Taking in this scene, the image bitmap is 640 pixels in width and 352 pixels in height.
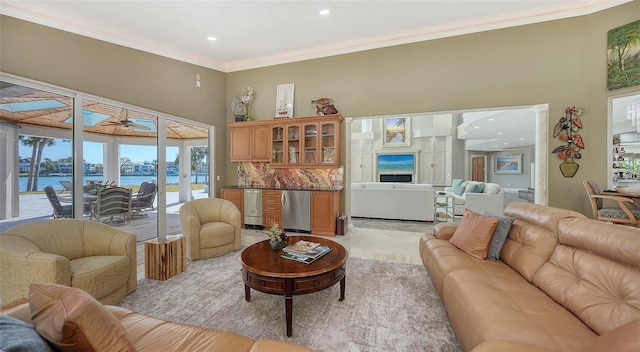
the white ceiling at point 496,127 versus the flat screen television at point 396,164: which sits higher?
the white ceiling at point 496,127

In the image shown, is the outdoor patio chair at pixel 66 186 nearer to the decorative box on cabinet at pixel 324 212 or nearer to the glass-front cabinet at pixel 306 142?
the glass-front cabinet at pixel 306 142

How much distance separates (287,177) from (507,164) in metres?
13.1

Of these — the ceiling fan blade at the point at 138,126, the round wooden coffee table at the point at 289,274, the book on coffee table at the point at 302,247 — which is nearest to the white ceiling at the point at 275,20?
the ceiling fan blade at the point at 138,126

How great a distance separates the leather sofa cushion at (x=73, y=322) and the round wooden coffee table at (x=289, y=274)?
1.06m

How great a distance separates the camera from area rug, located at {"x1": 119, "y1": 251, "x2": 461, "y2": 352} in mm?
1843

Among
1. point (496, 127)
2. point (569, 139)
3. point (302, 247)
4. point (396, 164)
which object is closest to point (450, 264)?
point (302, 247)

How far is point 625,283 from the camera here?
1.34 m

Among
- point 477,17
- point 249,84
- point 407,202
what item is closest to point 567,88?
point 477,17

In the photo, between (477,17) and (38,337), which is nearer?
(38,337)

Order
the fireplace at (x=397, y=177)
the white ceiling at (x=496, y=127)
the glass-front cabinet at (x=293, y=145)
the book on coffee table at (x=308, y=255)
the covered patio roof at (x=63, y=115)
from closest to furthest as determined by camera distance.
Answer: the book on coffee table at (x=308, y=255) → the covered patio roof at (x=63, y=115) → the glass-front cabinet at (x=293, y=145) → the white ceiling at (x=496, y=127) → the fireplace at (x=397, y=177)

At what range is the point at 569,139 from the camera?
3797 millimetres

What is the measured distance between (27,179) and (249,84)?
3.88 m

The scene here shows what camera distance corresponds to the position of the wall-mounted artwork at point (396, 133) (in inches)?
402

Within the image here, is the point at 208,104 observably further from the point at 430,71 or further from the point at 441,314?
the point at 441,314
